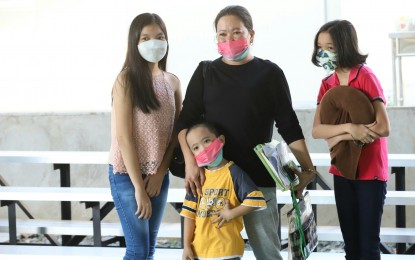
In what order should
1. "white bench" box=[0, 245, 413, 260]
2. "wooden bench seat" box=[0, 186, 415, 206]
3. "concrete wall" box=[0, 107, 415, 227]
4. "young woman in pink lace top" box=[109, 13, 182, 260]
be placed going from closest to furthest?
"young woman in pink lace top" box=[109, 13, 182, 260], "white bench" box=[0, 245, 413, 260], "wooden bench seat" box=[0, 186, 415, 206], "concrete wall" box=[0, 107, 415, 227]

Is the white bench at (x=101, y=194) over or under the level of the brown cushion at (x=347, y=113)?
under

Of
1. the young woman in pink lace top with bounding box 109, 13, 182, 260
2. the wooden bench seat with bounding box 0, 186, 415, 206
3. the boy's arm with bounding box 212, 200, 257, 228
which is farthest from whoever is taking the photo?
the wooden bench seat with bounding box 0, 186, 415, 206

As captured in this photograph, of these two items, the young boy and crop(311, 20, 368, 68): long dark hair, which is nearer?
the young boy

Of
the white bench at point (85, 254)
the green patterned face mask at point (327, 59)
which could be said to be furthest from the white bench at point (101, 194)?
the green patterned face mask at point (327, 59)

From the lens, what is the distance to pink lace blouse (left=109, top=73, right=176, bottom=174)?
287 cm

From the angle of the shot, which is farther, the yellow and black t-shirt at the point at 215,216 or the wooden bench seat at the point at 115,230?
the wooden bench seat at the point at 115,230

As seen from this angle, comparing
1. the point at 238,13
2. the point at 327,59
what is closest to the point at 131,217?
the point at 238,13

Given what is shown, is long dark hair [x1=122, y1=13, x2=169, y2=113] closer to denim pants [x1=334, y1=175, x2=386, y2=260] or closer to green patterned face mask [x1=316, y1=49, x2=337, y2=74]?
green patterned face mask [x1=316, y1=49, x2=337, y2=74]

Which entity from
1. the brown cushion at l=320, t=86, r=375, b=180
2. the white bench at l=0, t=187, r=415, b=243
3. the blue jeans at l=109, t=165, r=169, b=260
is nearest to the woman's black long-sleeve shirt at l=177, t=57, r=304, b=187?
the brown cushion at l=320, t=86, r=375, b=180

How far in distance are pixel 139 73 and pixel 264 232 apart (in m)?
0.73

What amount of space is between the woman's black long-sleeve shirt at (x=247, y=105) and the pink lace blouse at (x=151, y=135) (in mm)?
184

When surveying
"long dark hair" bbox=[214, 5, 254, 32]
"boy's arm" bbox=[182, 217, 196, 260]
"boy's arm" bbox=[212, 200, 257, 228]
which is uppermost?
"long dark hair" bbox=[214, 5, 254, 32]

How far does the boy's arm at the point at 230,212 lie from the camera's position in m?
2.66

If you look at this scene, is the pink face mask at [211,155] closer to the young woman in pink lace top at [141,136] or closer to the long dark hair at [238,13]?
the young woman in pink lace top at [141,136]
